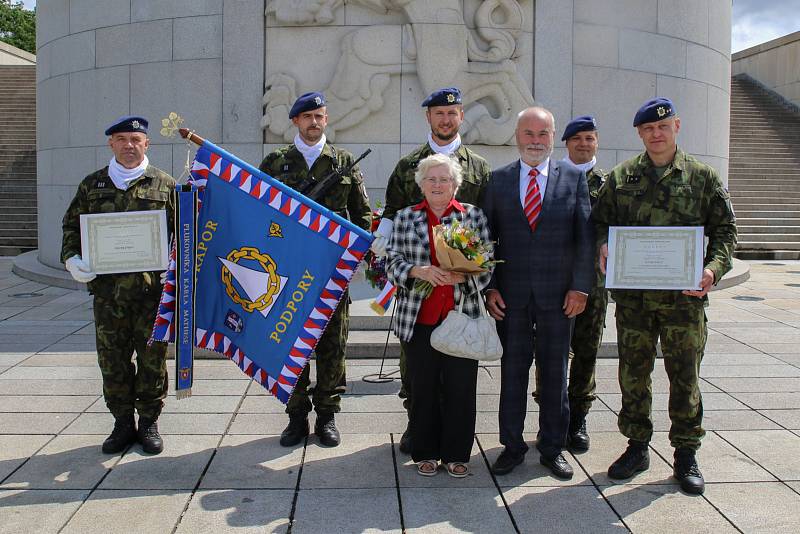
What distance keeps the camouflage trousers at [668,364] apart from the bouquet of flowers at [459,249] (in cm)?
97

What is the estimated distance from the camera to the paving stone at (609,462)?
170 inches

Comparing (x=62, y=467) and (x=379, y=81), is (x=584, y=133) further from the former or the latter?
(x=379, y=81)

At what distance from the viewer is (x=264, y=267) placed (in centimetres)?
476

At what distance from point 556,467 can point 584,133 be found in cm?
217

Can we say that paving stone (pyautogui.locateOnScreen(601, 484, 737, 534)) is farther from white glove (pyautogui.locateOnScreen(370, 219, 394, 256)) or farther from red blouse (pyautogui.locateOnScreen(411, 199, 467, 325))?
white glove (pyautogui.locateOnScreen(370, 219, 394, 256))

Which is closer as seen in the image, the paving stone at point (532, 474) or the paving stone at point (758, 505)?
the paving stone at point (758, 505)

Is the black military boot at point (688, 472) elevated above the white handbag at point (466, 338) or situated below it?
below

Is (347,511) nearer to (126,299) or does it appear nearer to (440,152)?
(126,299)

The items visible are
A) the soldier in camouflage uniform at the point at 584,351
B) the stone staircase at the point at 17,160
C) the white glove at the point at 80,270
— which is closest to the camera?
the white glove at the point at 80,270

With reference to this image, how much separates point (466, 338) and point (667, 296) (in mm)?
1153

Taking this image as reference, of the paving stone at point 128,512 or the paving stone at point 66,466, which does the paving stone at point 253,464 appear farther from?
the paving stone at point 66,466

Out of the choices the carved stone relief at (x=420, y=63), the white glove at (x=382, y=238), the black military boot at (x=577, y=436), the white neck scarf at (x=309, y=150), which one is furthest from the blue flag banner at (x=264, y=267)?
the carved stone relief at (x=420, y=63)

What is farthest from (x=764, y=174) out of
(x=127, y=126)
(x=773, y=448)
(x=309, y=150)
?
(x=127, y=126)

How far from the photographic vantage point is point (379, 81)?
9.75 m
